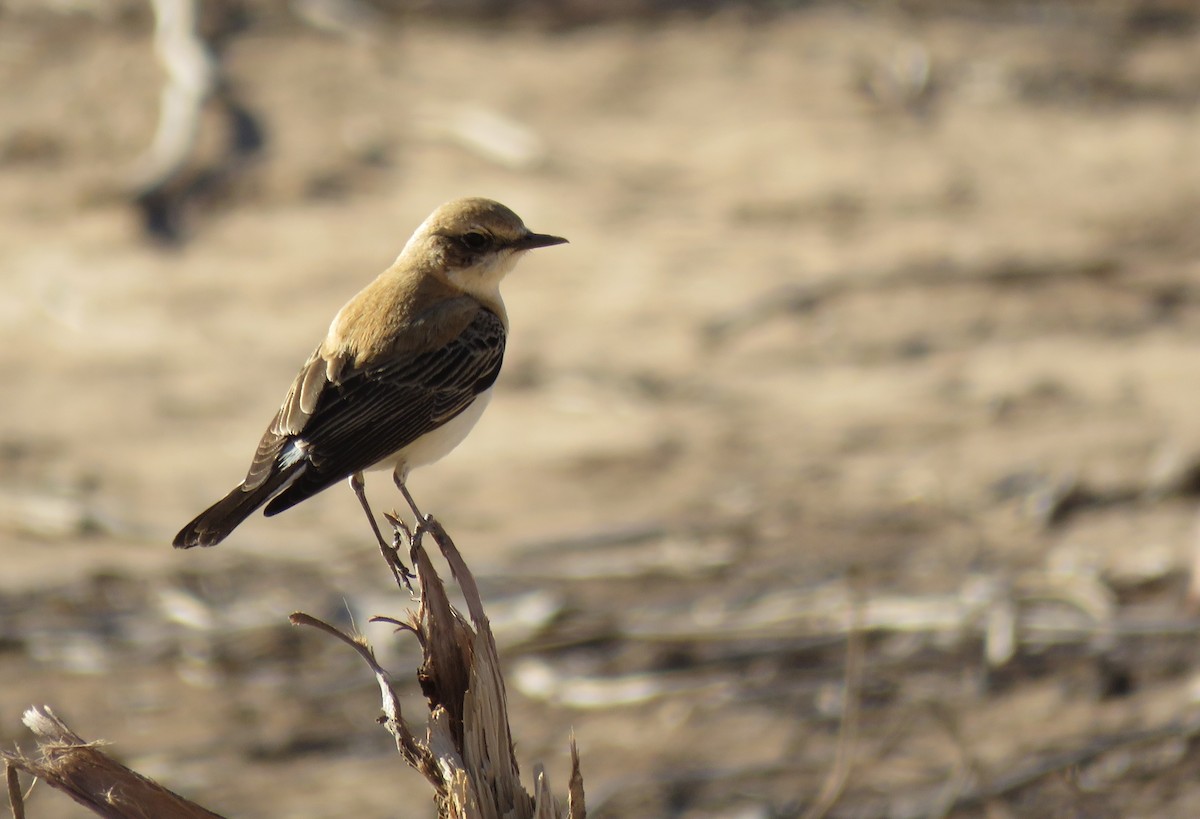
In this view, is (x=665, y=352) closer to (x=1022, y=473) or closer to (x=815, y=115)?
(x=1022, y=473)

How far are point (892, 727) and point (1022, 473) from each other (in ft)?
11.7

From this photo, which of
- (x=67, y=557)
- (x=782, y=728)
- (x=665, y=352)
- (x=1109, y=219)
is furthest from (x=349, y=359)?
(x=1109, y=219)

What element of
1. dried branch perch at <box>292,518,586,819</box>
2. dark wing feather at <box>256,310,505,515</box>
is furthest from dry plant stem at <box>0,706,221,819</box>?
dark wing feather at <box>256,310,505,515</box>

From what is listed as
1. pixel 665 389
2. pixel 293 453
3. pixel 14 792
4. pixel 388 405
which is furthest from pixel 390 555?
pixel 665 389

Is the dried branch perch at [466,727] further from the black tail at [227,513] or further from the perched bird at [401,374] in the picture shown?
the perched bird at [401,374]

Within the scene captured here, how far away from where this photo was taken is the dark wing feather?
5.75 meters

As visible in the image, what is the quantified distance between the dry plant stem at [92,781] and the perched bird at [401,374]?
0.85 m

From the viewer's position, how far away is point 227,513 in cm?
532

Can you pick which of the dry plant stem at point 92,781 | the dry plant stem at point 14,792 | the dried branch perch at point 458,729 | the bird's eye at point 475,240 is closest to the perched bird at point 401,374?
the bird's eye at point 475,240

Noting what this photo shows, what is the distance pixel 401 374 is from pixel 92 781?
84.0 inches

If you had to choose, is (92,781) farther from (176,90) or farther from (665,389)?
(176,90)

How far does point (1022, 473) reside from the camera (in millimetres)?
12055

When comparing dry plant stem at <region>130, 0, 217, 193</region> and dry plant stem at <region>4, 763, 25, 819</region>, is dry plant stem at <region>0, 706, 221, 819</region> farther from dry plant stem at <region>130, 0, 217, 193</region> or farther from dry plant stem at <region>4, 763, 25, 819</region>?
dry plant stem at <region>130, 0, 217, 193</region>

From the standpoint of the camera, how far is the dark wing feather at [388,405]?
226 inches
